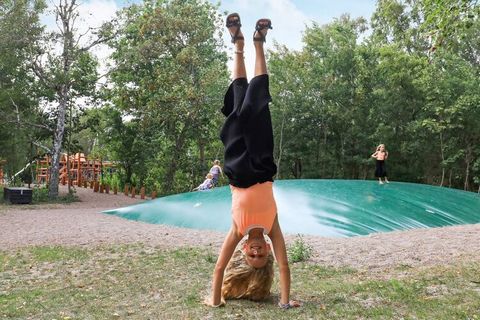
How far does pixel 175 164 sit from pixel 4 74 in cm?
891

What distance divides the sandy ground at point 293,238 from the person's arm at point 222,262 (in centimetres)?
277

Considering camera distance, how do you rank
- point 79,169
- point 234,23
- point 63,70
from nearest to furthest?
1. point 234,23
2. point 63,70
3. point 79,169

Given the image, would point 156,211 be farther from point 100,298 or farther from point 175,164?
point 175,164

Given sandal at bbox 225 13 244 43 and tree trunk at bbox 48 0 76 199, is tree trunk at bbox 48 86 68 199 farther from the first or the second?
sandal at bbox 225 13 244 43

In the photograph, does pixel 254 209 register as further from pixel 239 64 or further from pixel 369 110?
pixel 369 110

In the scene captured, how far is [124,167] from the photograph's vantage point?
87.0 ft

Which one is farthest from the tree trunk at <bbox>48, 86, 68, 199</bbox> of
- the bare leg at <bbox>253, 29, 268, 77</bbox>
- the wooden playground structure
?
the bare leg at <bbox>253, 29, 268, 77</bbox>

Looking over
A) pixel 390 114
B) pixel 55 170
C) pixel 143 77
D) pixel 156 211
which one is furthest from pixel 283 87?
pixel 156 211

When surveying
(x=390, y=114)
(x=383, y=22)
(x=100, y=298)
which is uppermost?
(x=383, y=22)

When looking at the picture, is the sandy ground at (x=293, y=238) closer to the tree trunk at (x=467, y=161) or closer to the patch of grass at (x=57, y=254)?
the patch of grass at (x=57, y=254)

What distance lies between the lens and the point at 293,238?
30.4ft

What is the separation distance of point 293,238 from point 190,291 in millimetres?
4248

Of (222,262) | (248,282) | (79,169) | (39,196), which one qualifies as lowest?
(39,196)

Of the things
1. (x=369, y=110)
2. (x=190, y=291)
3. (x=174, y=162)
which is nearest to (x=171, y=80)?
(x=174, y=162)
